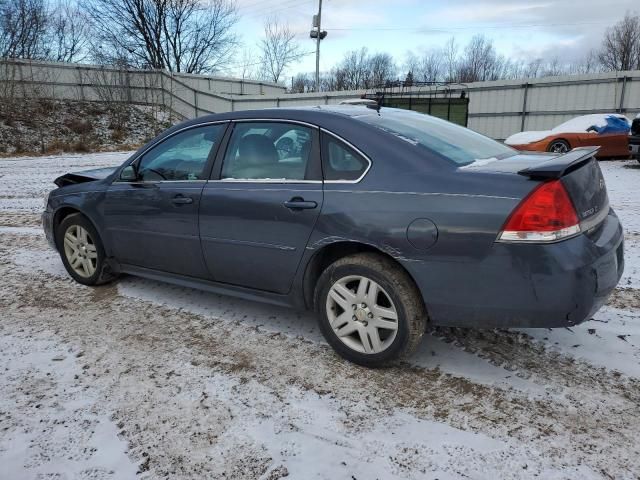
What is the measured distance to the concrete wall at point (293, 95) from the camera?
672 inches

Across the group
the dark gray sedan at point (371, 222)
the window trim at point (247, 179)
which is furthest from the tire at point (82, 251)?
the window trim at point (247, 179)

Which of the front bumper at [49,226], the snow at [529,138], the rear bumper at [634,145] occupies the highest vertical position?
the snow at [529,138]

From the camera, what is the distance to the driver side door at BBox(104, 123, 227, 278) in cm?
364

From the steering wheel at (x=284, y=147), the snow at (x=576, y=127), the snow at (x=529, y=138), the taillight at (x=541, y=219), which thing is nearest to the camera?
the taillight at (x=541, y=219)

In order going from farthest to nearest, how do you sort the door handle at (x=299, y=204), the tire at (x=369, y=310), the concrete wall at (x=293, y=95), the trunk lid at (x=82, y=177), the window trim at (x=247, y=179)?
1. the concrete wall at (x=293, y=95)
2. the trunk lid at (x=82, y=177)
3. the window trim at (x=247, y=179)
4. the door handle at (x=299, y=204)
5. the tire at (x=369, y=310)

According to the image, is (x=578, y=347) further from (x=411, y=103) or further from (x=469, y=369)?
(x=411, y=103)

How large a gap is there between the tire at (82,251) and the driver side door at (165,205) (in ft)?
0.88

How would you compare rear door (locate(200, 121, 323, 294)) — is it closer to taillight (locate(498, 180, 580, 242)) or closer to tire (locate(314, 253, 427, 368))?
tire (locate(314, 253, 427, 368))

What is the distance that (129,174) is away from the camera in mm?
4062

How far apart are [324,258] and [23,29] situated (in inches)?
1308

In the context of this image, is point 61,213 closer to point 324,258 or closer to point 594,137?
point 324,258

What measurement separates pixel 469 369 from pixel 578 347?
801mm

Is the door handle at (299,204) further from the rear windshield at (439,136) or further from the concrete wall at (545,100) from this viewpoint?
the concrete wall at (545,100)

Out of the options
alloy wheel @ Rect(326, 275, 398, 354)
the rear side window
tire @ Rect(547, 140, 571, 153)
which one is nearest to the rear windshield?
the rear side window
